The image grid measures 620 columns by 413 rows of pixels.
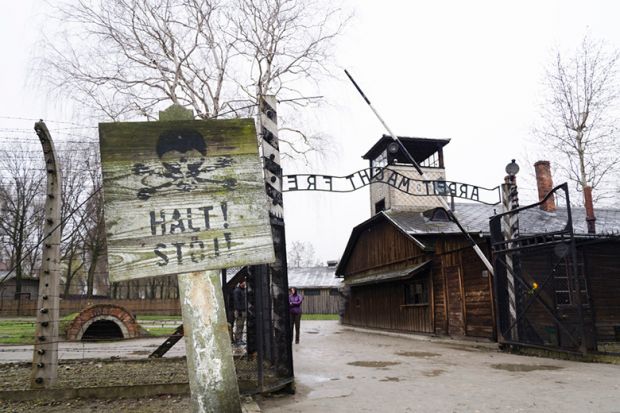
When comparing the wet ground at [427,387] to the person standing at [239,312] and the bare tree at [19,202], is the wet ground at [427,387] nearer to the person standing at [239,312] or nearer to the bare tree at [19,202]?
the person standing at [239,312]

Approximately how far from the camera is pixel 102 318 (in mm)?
16562

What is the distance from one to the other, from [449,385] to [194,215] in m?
6.06

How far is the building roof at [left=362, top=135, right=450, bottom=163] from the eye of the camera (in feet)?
78.9

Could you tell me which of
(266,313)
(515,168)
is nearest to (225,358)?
(266,313)

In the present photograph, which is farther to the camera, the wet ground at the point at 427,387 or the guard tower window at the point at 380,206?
the guard tower window at the point at 380,206

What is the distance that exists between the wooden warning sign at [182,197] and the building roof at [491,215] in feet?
50.7

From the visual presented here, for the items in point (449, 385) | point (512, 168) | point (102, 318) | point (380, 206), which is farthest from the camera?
point (380, 206)

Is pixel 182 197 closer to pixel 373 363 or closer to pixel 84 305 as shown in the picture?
pixel 373 363

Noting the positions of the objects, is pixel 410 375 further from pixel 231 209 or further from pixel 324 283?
pixel 324 283

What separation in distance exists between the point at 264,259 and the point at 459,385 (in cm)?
589

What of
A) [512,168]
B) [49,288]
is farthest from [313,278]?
[49,288]

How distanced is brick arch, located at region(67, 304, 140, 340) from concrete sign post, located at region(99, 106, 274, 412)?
15.7 meters

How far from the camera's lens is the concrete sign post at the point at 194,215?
2104 millimetres

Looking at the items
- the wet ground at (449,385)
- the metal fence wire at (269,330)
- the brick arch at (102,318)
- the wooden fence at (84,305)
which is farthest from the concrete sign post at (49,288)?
the wooden fence at (84,305)
